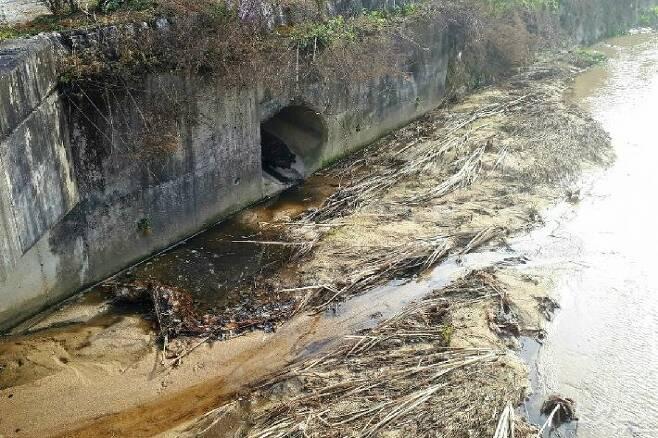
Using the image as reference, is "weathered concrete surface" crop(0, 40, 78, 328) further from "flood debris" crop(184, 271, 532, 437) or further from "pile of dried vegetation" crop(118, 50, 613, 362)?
"flood debris" crop(184, 271, 532, 437)

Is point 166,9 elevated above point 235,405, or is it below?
above

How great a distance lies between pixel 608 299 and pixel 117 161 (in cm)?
860

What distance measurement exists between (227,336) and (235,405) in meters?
1.51

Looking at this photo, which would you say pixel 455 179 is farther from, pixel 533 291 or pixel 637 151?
pixel 637 151

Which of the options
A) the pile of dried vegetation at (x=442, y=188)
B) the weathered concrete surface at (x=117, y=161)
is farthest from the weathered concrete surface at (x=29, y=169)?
the pile of dried vegetation at (x=442, y=188)

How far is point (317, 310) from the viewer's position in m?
9.95

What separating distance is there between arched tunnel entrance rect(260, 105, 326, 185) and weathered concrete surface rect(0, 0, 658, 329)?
37 mm

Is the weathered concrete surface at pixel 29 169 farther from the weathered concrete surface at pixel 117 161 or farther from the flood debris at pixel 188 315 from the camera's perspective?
the flood debris at pixel 188 315

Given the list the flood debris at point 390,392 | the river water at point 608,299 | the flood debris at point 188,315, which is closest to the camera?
the flood debris at point 390,392

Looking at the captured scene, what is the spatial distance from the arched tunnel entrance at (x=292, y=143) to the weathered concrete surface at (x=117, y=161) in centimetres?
4

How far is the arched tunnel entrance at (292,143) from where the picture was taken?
14414mm

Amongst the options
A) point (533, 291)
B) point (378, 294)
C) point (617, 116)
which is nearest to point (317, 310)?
point (378, 294)

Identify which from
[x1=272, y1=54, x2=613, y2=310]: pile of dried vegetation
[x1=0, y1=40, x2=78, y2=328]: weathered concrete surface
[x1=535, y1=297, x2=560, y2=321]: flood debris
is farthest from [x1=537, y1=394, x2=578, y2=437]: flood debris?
[x1=0, y1=40, x2=78, y2=328]: weathered concrete surface

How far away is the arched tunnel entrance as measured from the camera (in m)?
14.4
